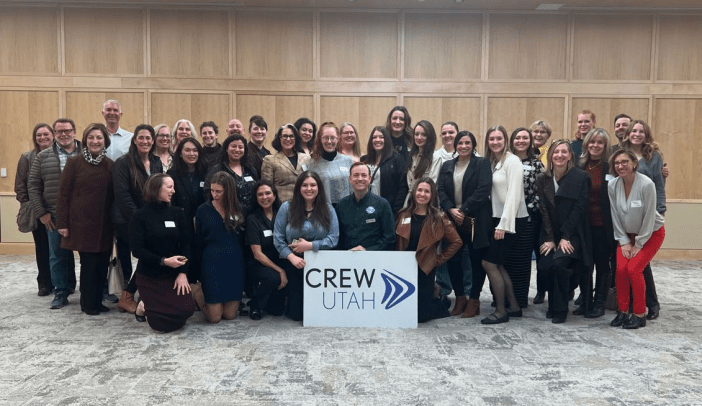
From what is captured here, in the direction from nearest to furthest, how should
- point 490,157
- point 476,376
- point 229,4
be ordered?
point 476,376, point 490,157, point 229,4

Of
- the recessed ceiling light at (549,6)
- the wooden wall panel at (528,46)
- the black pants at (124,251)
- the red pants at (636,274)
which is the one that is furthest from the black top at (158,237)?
the recessed ceiling light at (549,6)

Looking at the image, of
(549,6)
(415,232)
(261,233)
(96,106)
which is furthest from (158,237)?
(549,6)

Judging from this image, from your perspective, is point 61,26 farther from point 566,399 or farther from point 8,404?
point 566,399

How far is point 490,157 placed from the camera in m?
5.56

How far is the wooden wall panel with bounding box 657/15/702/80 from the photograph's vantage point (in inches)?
363

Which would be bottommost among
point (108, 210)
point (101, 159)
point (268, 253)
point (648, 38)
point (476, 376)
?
point (476, 376)

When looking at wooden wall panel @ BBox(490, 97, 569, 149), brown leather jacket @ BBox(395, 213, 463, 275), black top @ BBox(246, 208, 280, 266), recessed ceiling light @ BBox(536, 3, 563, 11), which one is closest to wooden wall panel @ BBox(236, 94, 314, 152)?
wooden wall panel @ BBox(490, 97, 569, 149)

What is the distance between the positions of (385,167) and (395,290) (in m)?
1.23

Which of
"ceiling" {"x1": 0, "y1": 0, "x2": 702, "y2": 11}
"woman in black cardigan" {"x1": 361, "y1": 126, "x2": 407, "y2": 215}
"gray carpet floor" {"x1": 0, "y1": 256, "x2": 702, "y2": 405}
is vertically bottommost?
"gray carpet floor" {"x1": 0, "y1": 256, "x2": 702, "y2": 405}

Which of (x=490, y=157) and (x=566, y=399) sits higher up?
(x=490, y=157)

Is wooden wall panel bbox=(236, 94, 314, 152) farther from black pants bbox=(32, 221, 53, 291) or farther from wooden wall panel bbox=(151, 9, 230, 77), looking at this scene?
black pants bbox=(32, 221, 53, 291)

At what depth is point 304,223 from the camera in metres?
5.27

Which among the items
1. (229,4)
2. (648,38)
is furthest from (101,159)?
(648,38)

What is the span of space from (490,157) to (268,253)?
7.09 feet
